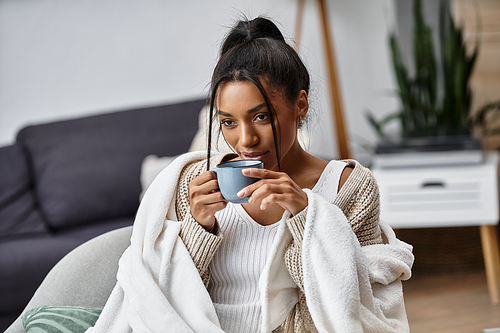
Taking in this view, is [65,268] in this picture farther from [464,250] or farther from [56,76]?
[464,250]

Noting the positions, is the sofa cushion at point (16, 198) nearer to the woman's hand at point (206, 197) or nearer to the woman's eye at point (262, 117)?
the woman's hand at point (206, 197)

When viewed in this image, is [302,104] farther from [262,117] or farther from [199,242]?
[199,242]

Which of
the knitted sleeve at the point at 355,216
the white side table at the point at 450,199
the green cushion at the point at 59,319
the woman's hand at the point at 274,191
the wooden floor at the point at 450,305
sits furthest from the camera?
the white side table at the point at 450,199

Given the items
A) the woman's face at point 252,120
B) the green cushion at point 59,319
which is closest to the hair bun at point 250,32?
the woman's face at point 252,120

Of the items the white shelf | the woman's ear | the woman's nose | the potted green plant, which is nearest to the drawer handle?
the white shelf

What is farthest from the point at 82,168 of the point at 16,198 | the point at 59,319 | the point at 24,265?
the point at 59,319

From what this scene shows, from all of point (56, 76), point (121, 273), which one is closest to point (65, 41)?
point (56, 76)

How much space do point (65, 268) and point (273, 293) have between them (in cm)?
51

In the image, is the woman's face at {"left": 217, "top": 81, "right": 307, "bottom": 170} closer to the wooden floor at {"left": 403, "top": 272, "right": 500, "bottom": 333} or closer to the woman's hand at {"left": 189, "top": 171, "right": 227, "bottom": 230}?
the woman's hand at {"left": 189, "top": 171, "right": 227, "bottom": 230}

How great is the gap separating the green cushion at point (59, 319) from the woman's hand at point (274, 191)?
0.46m

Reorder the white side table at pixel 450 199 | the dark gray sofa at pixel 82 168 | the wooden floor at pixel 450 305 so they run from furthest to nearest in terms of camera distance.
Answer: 1. the dark gray sofa at pixel 82 168
2. the white side table at pixel 450 199
3. the wooden floor at pixel 450 305

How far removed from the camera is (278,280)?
820mm

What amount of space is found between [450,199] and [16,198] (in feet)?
6.18

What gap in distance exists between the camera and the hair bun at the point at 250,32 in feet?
2.84
